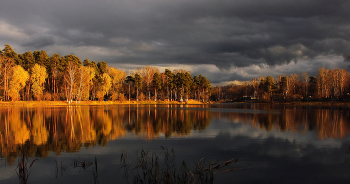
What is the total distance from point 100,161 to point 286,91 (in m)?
116

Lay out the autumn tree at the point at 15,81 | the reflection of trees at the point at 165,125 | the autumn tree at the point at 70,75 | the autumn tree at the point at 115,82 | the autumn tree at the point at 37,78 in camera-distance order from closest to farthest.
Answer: the reflection of trees at the point at 165,125, the autumn tree at the point at 15,81, the autumn tree at the point at 37,78, the autumn tree at the point at 70,75, the autumn tree at the point at 115,82

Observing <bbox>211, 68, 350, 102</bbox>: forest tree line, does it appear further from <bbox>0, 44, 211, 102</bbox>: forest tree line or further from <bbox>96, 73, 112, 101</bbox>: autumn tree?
<bbox>96, 73, 112, 101</bbox>: autumn tree

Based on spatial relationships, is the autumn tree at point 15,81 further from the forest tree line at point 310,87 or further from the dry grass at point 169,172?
the forest tree line at point 310,87

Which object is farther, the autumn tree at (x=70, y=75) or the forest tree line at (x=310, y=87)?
the forest tree line at (x=310, y=87)

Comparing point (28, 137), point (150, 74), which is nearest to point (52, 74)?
point (150, 74)

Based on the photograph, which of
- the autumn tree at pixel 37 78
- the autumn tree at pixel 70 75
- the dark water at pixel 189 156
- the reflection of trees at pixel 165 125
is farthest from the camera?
the autumn tree at pixel 70 75

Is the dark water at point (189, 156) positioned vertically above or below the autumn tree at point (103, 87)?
below

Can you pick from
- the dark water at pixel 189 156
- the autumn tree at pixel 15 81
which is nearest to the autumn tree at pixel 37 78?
the autumn tree at pixel 15 81

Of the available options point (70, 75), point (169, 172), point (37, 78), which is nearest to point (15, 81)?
point (37, 78)

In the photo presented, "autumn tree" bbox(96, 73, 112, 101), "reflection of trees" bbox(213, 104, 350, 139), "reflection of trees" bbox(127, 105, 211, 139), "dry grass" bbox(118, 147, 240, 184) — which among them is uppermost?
"autumn tree" bbox(96, 73, 112, 101)

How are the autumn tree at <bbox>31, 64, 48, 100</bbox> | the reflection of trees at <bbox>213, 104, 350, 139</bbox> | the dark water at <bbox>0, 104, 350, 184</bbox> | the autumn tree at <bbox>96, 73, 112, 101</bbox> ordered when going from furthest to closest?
the autumn tree at <bbox>96, 73, 112, 101</bbox>, the autumn tree at <bbox>31, 64, 48, 100</bbox>, the reflection of trees at <bbox>213, 104, 350, 139</bbox>, the dark water at <bbox>0, 104, 350, 184</bbox>

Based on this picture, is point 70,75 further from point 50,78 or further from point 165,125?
point 165,125

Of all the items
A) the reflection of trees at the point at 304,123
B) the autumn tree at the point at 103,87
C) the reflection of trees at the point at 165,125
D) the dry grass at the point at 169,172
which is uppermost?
the autumn tree at the point at 103,87

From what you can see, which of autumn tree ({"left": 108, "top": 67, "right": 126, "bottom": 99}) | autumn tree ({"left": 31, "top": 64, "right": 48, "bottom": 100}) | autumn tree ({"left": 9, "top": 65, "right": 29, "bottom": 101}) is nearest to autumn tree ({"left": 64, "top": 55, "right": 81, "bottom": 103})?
autumn tree ({"left": 31, "top": 64, "right": 48, "bottom": 100})
